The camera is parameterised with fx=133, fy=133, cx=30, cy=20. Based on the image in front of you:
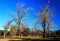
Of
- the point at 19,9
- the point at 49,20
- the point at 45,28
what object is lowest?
the point at 45,28

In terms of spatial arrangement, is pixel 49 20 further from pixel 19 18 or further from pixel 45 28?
pixel 19 18

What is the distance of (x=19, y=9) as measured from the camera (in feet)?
104

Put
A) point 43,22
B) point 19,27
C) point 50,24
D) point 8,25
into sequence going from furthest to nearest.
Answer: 1. point 8,25
2. point 50,24
3. point 43,22
4. point 19,27

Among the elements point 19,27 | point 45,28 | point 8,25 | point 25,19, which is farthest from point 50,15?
point 8,25

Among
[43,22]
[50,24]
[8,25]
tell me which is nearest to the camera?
[43,22]

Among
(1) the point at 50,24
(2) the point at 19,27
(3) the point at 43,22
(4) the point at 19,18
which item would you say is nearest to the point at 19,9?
(4) the point at 19,18

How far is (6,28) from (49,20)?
766 inches

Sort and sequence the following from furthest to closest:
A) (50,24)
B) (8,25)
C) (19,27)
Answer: (8,25), (50,24), (19,27)

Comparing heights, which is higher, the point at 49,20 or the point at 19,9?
the point at 19,9

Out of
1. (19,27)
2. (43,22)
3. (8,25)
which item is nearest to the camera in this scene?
(19,27)

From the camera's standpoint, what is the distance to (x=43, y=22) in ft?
110

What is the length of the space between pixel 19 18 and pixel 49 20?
8.46 meters

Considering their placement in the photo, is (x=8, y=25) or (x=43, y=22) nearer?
(x=43, y=22)

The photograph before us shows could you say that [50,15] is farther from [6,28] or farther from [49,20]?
[6,28]
